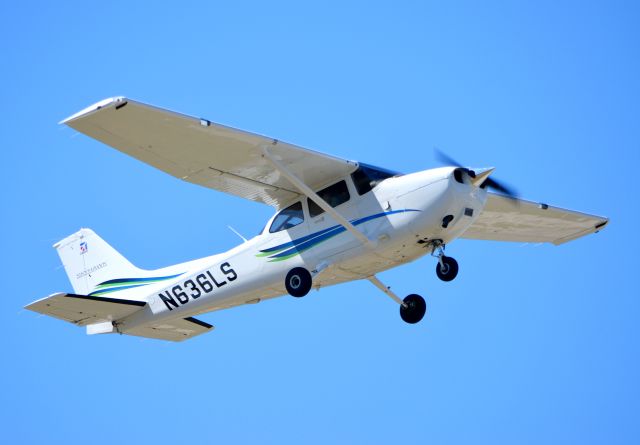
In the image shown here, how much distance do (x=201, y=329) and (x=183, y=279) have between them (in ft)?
4.67

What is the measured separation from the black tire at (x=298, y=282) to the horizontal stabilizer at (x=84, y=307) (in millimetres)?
3298

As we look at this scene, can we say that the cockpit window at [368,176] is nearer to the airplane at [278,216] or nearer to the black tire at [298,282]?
the airplane at [278,216]

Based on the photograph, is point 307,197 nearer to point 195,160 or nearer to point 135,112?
point 195,160

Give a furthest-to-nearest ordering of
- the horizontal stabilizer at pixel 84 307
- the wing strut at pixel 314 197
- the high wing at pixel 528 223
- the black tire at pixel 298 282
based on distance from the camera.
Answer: the high wing at pixel 528 223 < the horizontal stabilizer at pixel 84 307 < the black tire at pixel 298 282 < the wing strut at pixel 314 197

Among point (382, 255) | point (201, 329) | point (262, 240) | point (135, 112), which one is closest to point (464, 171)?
point (382, 255)

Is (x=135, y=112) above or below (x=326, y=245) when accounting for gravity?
above

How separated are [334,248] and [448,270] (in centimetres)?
178

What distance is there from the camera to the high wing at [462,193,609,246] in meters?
18.9

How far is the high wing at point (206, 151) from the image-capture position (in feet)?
49.1

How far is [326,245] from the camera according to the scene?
53.8ft

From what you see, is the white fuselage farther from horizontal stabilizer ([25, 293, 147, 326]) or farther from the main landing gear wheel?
the main landing gear wheel

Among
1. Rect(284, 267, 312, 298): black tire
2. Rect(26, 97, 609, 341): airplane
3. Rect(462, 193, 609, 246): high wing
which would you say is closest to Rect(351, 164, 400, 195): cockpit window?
Rect(26, 97, 609, 341): airplane

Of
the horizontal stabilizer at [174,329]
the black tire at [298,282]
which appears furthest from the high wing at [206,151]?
the horizontal stabilizer at [174,329]

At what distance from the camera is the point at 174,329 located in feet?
61.9
